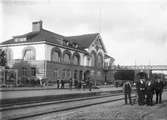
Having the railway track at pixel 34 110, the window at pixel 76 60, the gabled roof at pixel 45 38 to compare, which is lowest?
the railway track at pixel 34 110

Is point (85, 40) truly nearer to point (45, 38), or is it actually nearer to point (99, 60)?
point (99, 60)

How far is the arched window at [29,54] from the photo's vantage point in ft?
151

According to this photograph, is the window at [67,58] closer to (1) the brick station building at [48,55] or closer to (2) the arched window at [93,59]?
(1) the brick station building at [48,55]

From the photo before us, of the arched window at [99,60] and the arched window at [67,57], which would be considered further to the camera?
the arched window at [99,60]

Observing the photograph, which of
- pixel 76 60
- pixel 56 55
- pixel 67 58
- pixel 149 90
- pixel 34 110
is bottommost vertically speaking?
Result: pixel 34 110

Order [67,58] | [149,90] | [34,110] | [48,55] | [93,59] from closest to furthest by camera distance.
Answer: [34,110], [149,90], [48,55], [67,58], [93,59]

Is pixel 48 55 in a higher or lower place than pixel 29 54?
lower

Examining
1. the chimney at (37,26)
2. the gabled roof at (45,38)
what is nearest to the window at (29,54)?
the gabled roof at (45,38)

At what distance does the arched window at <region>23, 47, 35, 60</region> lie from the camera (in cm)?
4595

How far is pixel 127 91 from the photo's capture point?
51.6 feet

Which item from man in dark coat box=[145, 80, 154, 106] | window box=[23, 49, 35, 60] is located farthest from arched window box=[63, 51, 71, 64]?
man in dark coat box=[145, 80, 154, 106]

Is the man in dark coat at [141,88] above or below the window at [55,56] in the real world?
below

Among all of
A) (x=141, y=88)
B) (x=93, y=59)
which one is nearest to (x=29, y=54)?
(x=93, y=59)

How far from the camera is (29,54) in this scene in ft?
152
